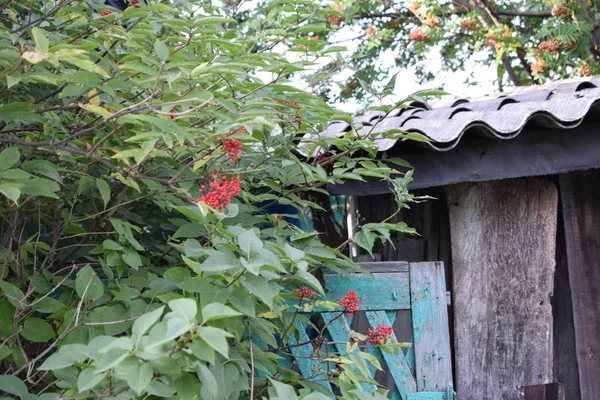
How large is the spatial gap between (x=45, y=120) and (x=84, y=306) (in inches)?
22.2

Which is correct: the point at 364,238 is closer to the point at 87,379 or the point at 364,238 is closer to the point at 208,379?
the point at 208,379

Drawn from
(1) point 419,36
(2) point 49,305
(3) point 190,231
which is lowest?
(2) point 49,305

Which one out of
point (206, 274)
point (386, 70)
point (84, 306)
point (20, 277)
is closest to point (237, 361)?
point (206, 274)

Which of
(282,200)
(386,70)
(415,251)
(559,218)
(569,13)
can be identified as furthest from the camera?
(386,70)

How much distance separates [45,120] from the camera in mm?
2100

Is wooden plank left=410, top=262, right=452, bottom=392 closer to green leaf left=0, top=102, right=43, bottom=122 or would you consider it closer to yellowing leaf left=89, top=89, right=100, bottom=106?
yellowing leaf left=89, top=89, right=100, bottom=106

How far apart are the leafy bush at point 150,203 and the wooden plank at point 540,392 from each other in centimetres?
135

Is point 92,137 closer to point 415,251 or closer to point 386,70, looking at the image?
point 415,251

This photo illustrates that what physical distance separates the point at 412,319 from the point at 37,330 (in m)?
1.37

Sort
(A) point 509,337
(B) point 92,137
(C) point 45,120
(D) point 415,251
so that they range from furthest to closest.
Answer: (D) point 415,251 → (A) point 509,337 → (B) point 92,137 → (C) point 45,120

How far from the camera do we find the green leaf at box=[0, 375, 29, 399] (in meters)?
1.78

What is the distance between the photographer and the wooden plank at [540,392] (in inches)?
137

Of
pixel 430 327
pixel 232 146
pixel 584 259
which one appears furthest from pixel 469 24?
pixel 232 146

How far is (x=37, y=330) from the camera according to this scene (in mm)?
2082
